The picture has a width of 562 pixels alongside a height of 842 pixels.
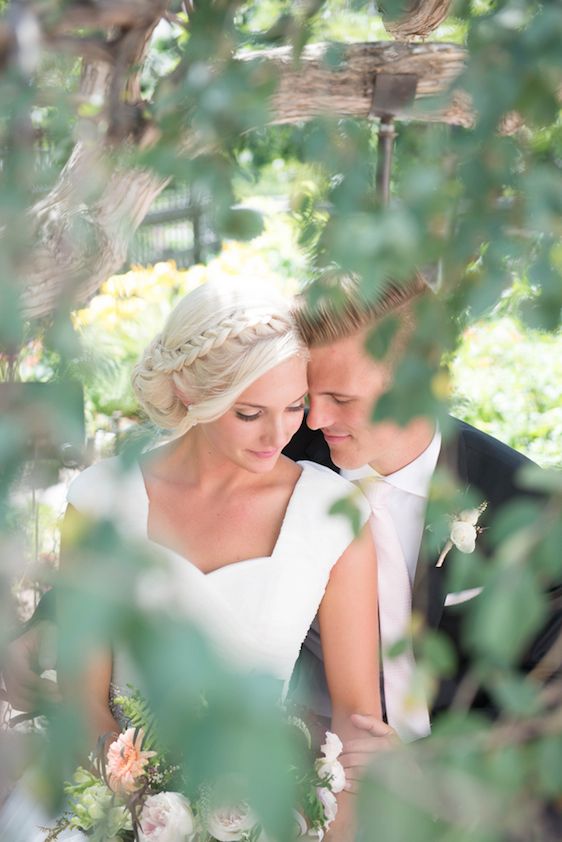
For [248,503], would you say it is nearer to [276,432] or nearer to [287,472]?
[287,472]

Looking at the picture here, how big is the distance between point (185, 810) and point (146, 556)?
4.20 feet

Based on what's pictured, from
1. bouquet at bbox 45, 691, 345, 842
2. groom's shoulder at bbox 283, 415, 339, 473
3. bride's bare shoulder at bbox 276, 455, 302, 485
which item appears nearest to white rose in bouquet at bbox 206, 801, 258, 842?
bouquet at bbox 45, 691, 345, 842

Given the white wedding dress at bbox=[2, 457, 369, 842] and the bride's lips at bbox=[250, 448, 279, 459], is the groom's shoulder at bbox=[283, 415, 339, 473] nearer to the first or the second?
the white wedding dress at bbox=[2, 457, 369, 842]

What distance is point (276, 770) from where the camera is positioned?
1.86 ft

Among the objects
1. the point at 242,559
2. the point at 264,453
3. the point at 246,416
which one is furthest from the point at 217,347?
the point at 242,559

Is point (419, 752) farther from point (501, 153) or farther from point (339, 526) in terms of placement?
point (339, 526)

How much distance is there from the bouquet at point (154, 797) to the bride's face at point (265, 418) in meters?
0.65

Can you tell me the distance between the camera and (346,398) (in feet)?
7.73

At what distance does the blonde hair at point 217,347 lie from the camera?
2.20 meters

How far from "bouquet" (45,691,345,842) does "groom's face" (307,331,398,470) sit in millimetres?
769

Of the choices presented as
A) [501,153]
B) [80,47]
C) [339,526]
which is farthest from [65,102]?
[339,526]

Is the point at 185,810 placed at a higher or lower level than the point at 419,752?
lower

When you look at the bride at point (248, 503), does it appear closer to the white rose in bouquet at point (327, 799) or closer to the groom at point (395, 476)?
the groom at point (395, 476)

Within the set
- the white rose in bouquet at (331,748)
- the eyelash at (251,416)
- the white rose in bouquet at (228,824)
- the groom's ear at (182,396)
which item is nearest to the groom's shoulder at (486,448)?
the eyelash at (251,416)
